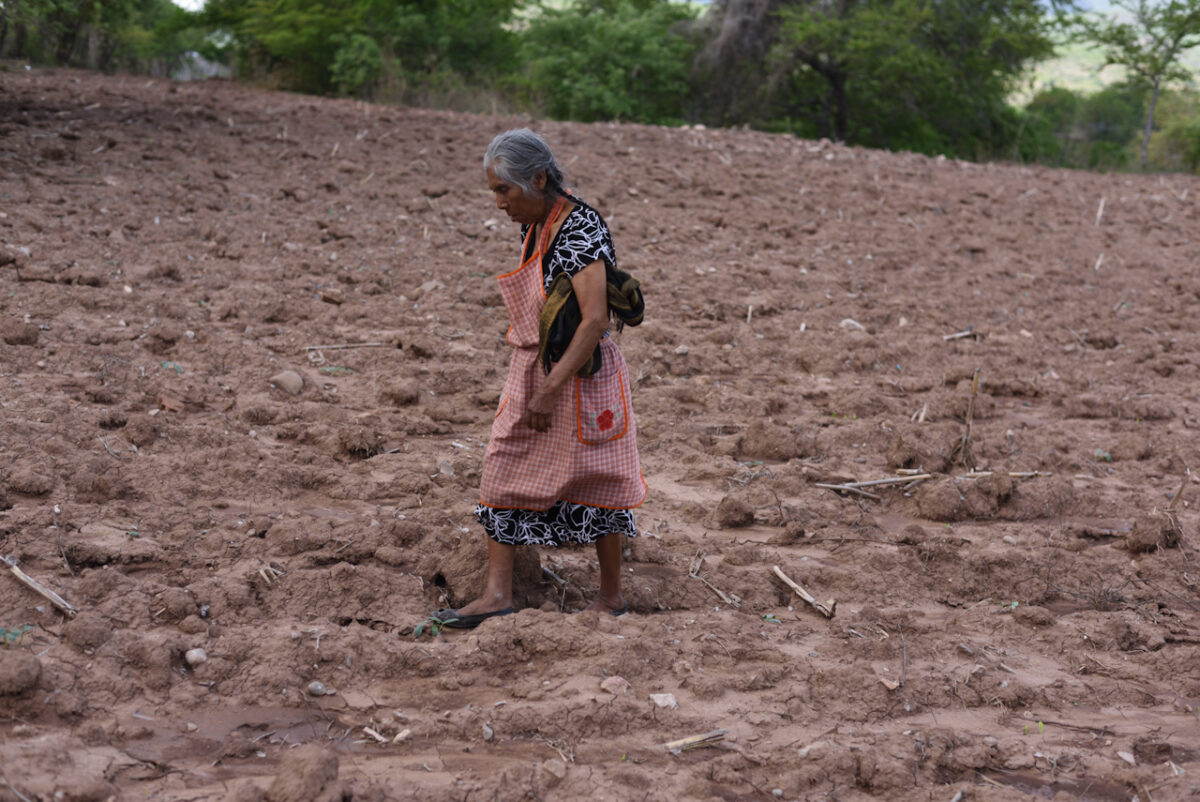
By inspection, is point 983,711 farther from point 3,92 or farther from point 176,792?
point 3,92

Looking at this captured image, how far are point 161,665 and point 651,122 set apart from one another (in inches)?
510

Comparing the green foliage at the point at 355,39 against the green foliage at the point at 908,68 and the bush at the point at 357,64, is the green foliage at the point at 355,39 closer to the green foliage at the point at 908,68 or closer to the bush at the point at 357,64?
the bush at the point at 357,64

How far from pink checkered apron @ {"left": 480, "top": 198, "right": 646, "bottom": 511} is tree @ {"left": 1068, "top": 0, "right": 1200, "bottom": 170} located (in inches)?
573

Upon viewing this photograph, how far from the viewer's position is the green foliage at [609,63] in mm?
14148

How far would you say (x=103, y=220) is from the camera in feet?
20.9

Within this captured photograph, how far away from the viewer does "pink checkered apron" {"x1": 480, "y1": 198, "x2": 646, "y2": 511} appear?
2990 mm

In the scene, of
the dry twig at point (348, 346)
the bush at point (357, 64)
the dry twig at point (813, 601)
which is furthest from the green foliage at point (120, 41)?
the dry twig at point (813, 601)

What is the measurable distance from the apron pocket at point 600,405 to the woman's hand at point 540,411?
0.26 ft

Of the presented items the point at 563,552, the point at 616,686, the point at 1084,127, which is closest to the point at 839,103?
the point at 1084,127

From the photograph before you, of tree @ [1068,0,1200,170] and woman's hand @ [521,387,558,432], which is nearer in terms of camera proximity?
woman's hand @ [521,387,558,432]

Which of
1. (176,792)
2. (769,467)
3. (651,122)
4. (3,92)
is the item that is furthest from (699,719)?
(651,122)

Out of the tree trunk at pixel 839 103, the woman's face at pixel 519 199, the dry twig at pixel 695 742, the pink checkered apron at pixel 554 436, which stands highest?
the tree trunk at pixel 839 103

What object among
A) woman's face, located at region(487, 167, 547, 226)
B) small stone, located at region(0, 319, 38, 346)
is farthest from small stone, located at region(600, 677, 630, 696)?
small stone, located at region(0, 319, 38, 346)

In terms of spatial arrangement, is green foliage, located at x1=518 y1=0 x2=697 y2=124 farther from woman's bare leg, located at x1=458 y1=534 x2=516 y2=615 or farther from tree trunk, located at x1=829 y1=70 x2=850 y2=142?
woman's bare leg, located at x1=458 y1=534 x2=516 y2=615
